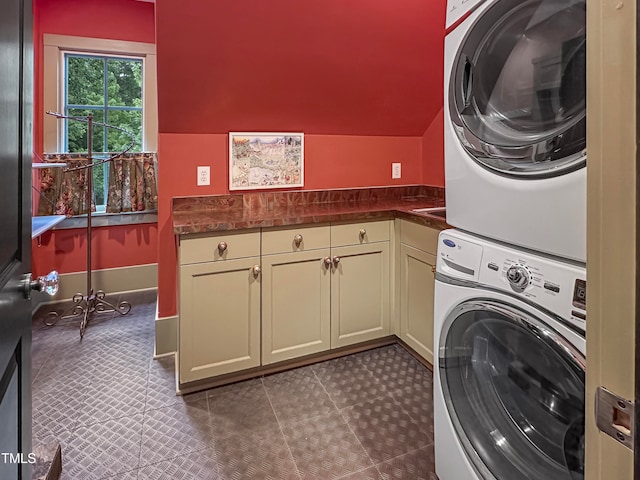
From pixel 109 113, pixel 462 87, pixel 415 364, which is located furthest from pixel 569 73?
pixel 109 113

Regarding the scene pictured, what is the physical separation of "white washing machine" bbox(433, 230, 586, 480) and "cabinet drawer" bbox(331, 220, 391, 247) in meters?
1.04

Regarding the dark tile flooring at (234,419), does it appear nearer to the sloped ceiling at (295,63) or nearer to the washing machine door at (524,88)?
the washing machine door at (524,88)

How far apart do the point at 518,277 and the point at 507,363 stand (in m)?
0.30

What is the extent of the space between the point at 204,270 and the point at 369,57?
154 cm

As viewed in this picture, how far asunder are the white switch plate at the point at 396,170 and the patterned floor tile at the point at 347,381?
55.3 inches

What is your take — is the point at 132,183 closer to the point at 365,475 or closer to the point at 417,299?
the point at 417,299

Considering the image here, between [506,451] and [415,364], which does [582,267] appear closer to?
[506,451]

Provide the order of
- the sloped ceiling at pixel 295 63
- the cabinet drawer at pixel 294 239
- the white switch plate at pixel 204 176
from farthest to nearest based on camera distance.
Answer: the white switch plate at pixel 204 176, the cabinet drawer at pixel 294 239, the sloped ceiling at pixel 295 63

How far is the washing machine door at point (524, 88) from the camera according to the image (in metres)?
0.87

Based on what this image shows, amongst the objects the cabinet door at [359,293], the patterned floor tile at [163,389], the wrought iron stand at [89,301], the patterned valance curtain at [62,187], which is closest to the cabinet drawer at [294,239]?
the cabinet door at [359,293]

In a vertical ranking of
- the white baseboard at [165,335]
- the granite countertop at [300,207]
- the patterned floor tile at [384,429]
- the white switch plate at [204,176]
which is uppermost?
the white switch plate at [204,176]

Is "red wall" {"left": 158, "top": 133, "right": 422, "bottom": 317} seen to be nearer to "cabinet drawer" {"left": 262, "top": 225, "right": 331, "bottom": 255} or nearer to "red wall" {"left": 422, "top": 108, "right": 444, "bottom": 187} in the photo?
"red wall" {"left": 422, "top": 108, "right": 444, "bottom": 187}

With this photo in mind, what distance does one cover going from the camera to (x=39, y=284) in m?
1.01

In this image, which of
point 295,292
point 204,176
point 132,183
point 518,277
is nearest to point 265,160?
point 204,176
